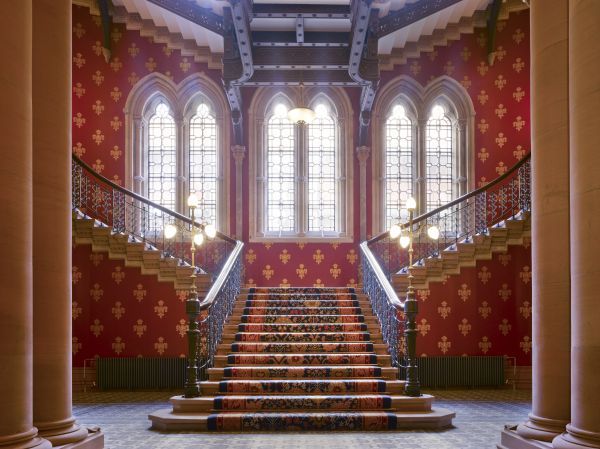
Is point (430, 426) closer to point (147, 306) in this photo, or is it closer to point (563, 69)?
point (563, 69)

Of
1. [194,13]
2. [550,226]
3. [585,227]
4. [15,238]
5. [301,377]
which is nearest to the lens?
[15,238]

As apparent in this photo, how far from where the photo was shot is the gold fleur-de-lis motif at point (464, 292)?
42.4ft

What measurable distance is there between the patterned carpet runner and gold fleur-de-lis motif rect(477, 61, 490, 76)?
5.71 m

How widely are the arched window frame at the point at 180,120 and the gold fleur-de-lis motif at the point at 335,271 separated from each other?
2.29 metres

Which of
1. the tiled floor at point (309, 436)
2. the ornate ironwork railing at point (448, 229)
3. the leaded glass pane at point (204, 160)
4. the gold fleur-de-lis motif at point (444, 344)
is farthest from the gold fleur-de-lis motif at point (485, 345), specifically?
the leaded glass pane at point (204, 160)

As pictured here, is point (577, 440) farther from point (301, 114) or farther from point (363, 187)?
point (363, 187)

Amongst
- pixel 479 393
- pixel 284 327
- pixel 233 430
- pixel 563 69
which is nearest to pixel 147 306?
pixel 284 327

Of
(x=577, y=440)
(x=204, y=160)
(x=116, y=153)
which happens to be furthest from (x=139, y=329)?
(x=577, y=440)

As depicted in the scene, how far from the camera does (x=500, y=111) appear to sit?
15070mm

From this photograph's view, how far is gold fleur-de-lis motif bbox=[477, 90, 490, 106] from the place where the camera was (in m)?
15.1

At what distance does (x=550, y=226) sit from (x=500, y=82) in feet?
32.4

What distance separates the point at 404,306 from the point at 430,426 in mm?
1695

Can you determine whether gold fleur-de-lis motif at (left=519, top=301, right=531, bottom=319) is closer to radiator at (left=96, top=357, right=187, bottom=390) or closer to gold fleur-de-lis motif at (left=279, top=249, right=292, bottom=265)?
gold fleur-de-lis motif at (left=279, top=249, right=292, bottom=265)

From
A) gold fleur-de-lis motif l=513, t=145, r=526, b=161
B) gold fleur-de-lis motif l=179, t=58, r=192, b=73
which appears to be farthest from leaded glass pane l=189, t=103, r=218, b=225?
gold fleur-de-lis motif l=513, t=145, r=526, b=161
